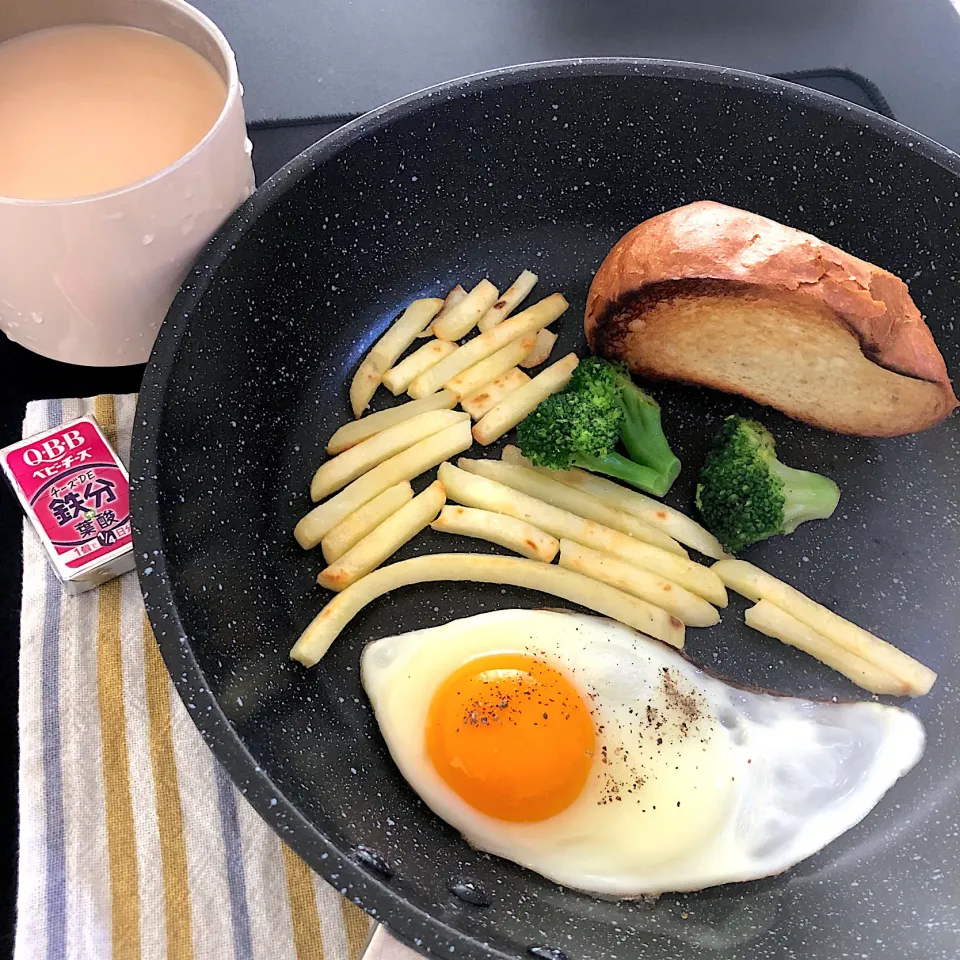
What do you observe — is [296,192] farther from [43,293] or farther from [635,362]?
[635,362]

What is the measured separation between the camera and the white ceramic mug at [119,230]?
173 cm

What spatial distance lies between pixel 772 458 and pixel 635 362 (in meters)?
0.47

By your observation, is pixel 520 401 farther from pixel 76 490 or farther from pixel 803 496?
pixel 76 490

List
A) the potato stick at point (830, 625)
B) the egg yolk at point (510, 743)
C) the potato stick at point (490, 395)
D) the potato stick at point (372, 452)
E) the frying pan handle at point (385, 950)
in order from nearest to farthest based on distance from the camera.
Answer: the frying pan handle at point (385, 950)
the egg yolk at point (510, 743)
the potato stick at point (830, 625)
the potato stick at point (372, 452)
the potato stick at point (490, 395)

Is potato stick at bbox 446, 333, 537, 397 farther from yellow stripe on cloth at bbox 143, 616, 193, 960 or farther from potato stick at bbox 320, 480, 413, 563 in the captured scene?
yellow stripe on cloth at bbox 143, 616, 193, 960

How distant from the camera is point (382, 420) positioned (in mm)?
2355

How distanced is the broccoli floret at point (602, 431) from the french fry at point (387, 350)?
1.19ft

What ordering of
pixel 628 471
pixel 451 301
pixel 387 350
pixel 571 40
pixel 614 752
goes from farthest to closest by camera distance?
1. pixel 571 40
2. pixel 451 301
3. pixel 387 350
4. pixel 628 471
5. pixel 614 752

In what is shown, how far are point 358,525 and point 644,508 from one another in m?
0.75

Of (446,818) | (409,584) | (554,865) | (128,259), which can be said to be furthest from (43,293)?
(554,865)

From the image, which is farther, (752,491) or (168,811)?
(752,491)

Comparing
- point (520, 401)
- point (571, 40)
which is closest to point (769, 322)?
point (520, 401)

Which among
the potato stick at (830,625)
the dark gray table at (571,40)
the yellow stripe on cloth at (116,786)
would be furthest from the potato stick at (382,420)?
the dark gray table at (571,40)

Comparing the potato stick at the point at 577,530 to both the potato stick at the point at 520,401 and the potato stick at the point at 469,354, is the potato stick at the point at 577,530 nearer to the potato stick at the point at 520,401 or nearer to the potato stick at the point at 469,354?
the potato stick at the point at 520,401
